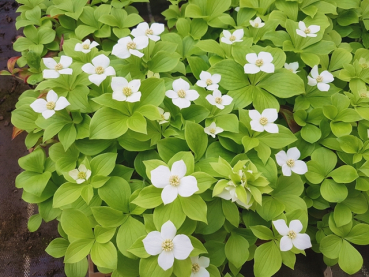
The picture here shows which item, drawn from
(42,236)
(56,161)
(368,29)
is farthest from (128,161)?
(368,29)

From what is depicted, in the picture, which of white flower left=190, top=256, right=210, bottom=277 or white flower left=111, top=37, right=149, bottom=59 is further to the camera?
white flower left=111, top=37, right=149, bottom=59

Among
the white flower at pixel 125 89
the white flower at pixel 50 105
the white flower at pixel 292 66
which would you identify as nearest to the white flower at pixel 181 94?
the white flower at pixel 125 89

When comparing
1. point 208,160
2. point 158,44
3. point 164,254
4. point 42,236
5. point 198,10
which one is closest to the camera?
point 164,254

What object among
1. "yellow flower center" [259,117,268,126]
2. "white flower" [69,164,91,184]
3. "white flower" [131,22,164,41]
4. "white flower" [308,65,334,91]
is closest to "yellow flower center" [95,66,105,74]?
"white flower" [131,22,164,41]

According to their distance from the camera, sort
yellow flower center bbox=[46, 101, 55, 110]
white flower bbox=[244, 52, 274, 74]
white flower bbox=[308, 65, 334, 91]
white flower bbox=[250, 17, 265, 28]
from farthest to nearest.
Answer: white flower bbox=[250, 17, 265, 28]
white flower bbox=[308, 65, 334, 91]
white flower bbox=[244, 52, 274, 74]
yellow flower center bbox=[46, 101, 55, 110]

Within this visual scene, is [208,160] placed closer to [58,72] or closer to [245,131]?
[245,131]

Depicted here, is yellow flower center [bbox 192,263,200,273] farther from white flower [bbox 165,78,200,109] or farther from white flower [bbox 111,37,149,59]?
white flower [bbox 111,37,149,59]

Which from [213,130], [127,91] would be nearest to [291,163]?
[213,130]

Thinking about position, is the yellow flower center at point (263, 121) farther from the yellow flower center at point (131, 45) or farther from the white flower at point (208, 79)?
the yellow flower center at point (131, 45)
